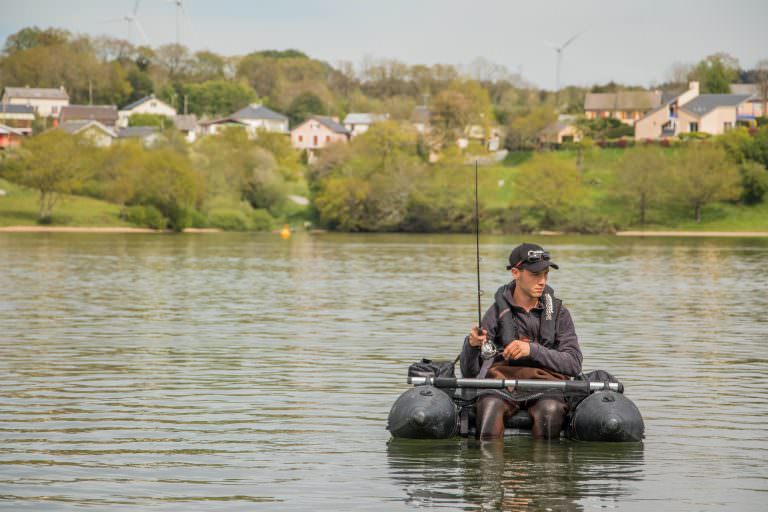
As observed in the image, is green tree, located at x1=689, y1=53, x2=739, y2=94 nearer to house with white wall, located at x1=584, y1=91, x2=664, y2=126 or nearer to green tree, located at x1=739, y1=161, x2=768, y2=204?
house with white wall, located at x1=584, y1=91, x2=664, y2=126

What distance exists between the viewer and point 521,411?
13.7 m

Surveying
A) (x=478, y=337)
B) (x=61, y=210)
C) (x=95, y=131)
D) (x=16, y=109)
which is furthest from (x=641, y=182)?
(x=478, y=337)

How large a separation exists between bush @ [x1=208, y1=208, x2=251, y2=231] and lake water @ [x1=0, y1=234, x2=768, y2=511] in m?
75.3

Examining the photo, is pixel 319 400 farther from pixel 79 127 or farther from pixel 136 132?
pixel 136 132

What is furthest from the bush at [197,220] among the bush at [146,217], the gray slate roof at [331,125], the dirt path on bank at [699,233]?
the gray slate roof at [331,125]

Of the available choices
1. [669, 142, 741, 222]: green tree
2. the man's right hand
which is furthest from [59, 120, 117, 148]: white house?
the man's right hand

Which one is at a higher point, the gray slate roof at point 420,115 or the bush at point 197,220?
the gray slate roof at point 420,115

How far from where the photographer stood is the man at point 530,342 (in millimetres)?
13492

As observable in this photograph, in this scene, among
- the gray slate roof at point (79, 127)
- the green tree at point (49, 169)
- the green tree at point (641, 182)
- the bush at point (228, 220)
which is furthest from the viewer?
the gray slate roof at point (79, 127)

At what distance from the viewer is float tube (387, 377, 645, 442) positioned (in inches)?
528

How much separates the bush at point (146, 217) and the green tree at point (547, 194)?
1266 inches

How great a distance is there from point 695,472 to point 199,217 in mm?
106426

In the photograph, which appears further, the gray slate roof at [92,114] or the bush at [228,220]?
the gray slate roof at [92,114]

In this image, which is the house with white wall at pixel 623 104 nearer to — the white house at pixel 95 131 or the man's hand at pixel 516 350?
the white house at pixel 95 131
